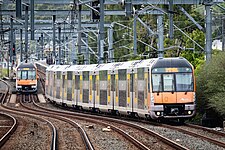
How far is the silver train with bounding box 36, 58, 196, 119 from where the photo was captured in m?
23.3

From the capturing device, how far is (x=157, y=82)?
23391mm

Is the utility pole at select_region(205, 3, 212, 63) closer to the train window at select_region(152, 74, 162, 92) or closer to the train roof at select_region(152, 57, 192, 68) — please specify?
A: the train roof at select_region(152, 57, 192, 68)

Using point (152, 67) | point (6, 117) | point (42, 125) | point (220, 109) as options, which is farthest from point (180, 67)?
point (6, 117)

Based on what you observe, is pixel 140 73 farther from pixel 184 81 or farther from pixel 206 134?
pixel 206 134

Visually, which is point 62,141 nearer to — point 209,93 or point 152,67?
point 152,67

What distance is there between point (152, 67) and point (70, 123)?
533 centimetres

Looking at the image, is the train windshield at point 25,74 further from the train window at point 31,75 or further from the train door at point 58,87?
the train door at point 58,87

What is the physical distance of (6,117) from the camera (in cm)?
3197

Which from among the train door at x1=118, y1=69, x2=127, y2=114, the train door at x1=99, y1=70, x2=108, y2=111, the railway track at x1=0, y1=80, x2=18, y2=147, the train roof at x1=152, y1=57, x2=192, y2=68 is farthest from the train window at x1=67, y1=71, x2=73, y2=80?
the train roof at x1=152, y1=57, x2=192, y2=68

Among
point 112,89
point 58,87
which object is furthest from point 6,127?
point 58,87

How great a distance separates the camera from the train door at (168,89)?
76.4ft

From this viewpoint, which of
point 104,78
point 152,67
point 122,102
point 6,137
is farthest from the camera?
point 104,78

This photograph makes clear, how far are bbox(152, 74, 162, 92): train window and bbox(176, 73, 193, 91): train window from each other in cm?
70

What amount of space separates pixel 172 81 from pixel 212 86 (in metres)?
1.53
